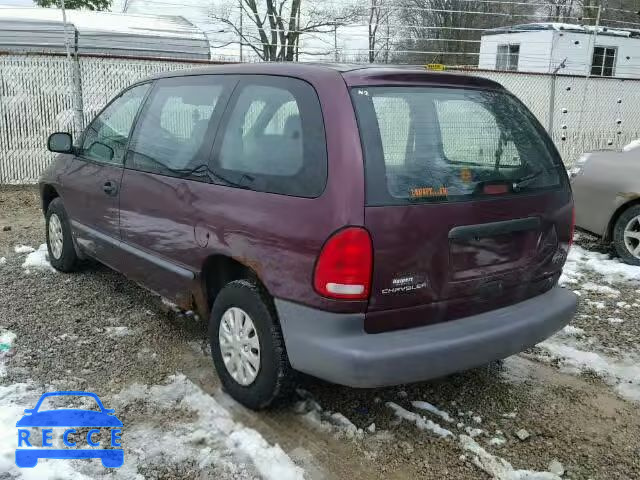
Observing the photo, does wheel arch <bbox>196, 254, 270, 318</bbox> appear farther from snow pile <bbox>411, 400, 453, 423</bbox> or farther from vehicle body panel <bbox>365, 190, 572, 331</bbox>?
snow pile <bbox>411, 400, 453, 423</bbox>

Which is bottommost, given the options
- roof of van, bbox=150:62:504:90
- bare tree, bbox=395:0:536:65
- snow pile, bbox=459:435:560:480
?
snow pile, bbox=459:435:560:480

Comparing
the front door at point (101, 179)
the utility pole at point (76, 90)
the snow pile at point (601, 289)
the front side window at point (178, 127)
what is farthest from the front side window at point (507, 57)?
the front side window at point (178, 127)

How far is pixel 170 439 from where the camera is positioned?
2984mm

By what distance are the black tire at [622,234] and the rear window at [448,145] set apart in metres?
3.13

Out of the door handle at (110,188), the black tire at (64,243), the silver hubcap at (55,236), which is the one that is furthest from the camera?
the silver hubcap at (55,236)

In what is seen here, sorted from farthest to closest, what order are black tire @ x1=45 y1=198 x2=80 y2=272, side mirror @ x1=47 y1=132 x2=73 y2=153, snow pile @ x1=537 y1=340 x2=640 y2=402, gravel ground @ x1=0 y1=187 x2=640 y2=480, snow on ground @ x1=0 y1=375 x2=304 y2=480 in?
1. black tire @ x1=45 y1=198 x2=80 y2=272
2. side mirror @ x1=47 y1=132 x2=73 y2=153
3. snow pile @ x1=537 y1=340 x2=640 y2=402
4. gravel ground @ x1=0 y1=187 x2=640 y2=480
5. snow on ground @ x1=0 y1=375 x2=304 y2=480

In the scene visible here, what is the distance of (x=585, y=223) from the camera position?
6.45 meters

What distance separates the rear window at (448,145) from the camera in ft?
9.02

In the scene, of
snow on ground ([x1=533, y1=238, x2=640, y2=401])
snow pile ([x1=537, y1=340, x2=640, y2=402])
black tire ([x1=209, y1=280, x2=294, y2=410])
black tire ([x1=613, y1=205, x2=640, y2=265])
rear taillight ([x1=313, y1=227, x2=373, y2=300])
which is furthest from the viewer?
black tire ([x1=613, y1=205, x2=640, y2=265])

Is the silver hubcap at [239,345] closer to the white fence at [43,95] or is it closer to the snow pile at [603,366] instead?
the snow pile at [603,366]

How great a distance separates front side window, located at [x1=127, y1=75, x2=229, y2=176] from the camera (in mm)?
3500

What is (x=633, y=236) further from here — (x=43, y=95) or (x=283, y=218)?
(x=43, y=95)

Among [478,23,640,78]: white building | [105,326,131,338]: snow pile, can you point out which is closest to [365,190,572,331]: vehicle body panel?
[105,326,131,338]: snow pile

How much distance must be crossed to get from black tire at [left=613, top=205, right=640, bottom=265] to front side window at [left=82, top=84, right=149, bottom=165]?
4.69 m
